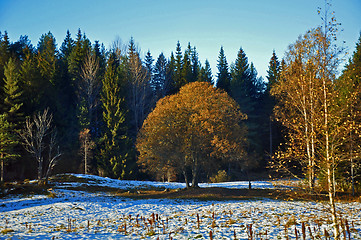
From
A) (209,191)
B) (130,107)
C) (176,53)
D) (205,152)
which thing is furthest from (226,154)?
(176,53)

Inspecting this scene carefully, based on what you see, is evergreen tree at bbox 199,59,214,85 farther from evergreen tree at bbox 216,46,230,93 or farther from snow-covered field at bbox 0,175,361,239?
snow-covered field at bbox 0,175,361,239

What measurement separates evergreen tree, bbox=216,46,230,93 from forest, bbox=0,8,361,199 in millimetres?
290

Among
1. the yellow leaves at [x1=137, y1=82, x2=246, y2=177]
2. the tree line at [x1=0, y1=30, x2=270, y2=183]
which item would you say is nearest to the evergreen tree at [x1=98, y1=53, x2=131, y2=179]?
the tree line at [x1=0, y1=30, x2=270, y2=183]

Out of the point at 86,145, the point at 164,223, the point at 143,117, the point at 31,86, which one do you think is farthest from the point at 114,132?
the point at 164,223

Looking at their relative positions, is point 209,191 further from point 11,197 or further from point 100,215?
point 11,197

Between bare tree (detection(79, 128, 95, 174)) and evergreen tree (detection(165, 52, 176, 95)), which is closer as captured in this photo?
bare tree (detection(79, 128, 95, 174))

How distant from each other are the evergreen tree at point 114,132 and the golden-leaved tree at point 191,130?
1755 cm

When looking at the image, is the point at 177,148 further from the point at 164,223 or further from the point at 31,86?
the point at 31,86

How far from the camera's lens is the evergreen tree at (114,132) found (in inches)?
Answer: 1577

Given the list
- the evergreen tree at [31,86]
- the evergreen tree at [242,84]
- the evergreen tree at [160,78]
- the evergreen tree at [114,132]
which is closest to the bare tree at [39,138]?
the evergreen tree at [31,86]

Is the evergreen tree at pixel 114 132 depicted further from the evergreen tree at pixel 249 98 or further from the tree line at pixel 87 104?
the evergreen tree at pixel 249 98

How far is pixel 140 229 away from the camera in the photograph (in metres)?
10.2

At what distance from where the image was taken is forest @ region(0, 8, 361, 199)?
22.3m

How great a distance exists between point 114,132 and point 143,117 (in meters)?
8.65
